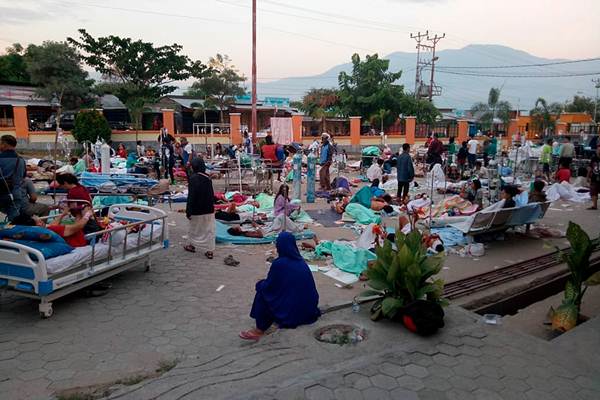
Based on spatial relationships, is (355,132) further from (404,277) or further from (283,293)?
(283,293)

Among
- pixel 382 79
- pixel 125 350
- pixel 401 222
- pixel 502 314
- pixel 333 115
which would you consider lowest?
pixel 502 314

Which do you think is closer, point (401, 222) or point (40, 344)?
point (40, 344)

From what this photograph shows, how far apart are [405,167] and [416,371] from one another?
363 inches

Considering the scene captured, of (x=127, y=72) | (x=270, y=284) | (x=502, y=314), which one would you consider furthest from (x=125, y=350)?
(x=127, y=72)

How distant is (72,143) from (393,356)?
78.9 ft

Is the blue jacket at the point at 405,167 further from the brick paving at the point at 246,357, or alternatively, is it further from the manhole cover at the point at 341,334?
the manhole cover at the point at 341,334

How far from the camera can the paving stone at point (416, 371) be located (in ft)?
13.4

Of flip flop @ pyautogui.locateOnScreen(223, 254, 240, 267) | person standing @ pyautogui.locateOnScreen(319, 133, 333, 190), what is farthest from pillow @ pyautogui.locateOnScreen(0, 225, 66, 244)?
person standing @ pyautogui.locateOnScreen(319, 133, 333, 190)

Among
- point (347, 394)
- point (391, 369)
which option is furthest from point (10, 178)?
point (391, 369)

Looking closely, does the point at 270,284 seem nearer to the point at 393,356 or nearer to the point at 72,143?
the point at 393,356

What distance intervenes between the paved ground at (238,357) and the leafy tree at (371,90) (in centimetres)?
2961

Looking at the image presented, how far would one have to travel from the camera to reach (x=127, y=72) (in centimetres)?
3253

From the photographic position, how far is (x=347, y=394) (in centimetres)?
370

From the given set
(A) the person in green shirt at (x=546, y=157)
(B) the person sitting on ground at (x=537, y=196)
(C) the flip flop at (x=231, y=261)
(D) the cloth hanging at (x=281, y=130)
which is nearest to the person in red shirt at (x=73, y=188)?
(C) the flip flop at (x=231, y=261)
